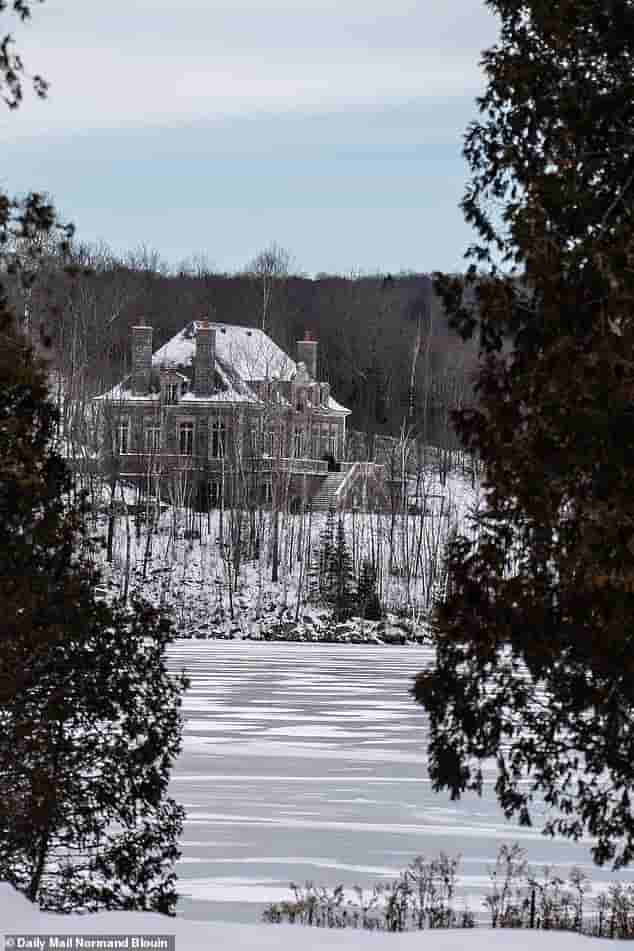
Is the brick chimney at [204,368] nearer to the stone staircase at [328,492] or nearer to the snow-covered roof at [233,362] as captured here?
the snow-covered roof at [233,362]

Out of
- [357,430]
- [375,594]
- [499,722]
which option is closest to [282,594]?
[375,594]

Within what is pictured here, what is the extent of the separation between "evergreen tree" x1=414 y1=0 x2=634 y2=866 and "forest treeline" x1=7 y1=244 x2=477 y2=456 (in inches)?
2057

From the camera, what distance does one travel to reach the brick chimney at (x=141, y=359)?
6425 cm

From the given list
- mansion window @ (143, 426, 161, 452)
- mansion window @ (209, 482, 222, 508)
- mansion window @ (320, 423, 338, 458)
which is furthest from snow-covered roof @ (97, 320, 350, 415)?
mansion window @ (209, 482, 222, 508)

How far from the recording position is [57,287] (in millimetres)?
62094

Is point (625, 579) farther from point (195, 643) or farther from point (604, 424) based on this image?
point (195, 643)

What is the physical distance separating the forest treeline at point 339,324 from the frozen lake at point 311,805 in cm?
3674

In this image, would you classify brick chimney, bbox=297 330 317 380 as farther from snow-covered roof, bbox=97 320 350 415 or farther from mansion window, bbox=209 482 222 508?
mansion window, bbox=209 482 222 508

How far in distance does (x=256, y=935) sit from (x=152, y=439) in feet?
181

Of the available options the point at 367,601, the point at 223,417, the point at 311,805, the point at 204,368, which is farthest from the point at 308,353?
the point at 311,805

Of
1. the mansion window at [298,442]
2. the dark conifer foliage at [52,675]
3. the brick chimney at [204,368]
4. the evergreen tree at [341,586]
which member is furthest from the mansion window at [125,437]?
the dark conifer foliage at [52,675]

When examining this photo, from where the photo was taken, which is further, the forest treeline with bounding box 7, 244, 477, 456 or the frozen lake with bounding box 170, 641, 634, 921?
the forest treeline with bounding box 7, 244, 477, 456

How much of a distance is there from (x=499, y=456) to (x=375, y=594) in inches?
1689

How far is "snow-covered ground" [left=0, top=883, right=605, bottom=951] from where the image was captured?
7.39 meters
